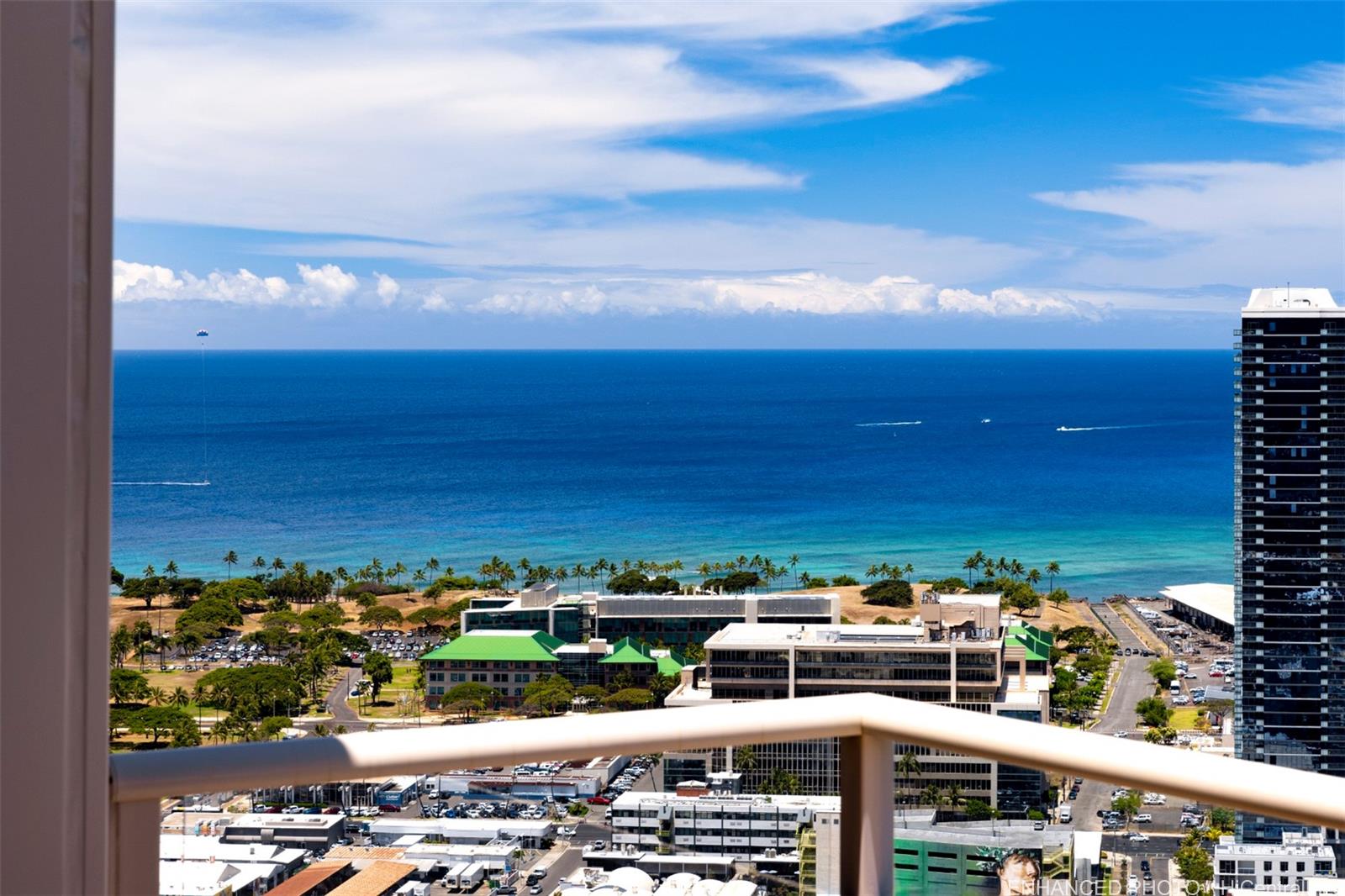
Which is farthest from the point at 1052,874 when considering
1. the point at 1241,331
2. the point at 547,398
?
the point at 547,398

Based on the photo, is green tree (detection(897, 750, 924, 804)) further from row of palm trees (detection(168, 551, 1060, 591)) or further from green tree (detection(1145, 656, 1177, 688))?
row of palm trees (detection(168, 551, 1060, 591))

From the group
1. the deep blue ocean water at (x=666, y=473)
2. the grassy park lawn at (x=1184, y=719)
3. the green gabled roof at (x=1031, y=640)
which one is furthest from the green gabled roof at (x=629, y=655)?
the deep blue ocean water at (x=666, y=473)

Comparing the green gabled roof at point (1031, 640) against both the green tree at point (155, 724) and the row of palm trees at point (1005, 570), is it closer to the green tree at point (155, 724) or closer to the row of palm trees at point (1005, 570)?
the green tree at point (155, 724)

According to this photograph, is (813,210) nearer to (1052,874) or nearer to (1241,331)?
(1241,331)

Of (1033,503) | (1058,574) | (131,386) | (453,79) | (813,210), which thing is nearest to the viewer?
(1058,574)

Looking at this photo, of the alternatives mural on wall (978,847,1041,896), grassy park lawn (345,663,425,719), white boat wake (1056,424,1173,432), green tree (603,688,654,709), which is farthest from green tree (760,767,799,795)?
white boat wake (1056,424,1173,432)

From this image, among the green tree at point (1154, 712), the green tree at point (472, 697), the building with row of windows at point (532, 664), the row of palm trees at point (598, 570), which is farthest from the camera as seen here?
the row of palm trees at point (598, 570)

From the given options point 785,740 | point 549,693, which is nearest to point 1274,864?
point 785,740
